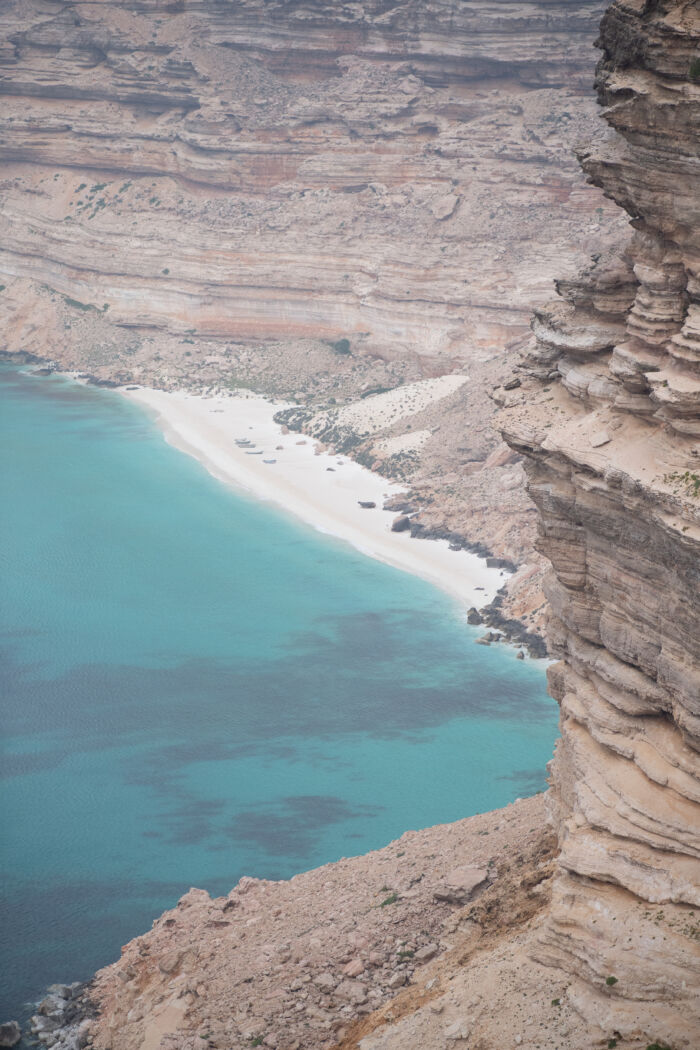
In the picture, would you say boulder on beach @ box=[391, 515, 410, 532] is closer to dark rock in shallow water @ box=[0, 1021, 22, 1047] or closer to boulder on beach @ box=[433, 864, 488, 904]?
boulder on beach @ box=[433, 864, 488, 904]

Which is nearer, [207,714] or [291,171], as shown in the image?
[207,714]

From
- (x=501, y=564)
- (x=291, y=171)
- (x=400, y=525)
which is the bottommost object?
(x=400, y=525)

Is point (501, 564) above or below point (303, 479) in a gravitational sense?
above

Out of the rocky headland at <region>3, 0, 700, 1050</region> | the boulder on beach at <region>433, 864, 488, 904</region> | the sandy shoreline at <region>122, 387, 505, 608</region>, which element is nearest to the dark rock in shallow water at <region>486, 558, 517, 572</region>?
the sandy shoreline at <region>122, 387, 505, 608</region>

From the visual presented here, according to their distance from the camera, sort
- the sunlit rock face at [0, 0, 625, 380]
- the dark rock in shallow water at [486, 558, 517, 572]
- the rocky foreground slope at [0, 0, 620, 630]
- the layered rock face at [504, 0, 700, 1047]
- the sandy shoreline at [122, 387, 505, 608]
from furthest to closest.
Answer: the sunlit rock face at [0, 0, 625, 380]
the rocky foreground slope at [0, 0, 620, 630]
the sandy shoreline at [122, 387, 505, 608]
the dark rock in shallow water at [486, 558, 517, 572]
the layered rock face at [504, 0, 700, 1047]

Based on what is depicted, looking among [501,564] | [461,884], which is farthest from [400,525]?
[461,884]

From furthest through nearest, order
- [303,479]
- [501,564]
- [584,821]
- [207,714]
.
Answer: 1. [303,479]
2. [501,564]
3. [207,714]
4. [584,821]

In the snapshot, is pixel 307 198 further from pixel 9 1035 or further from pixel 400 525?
pixel 9 1035
